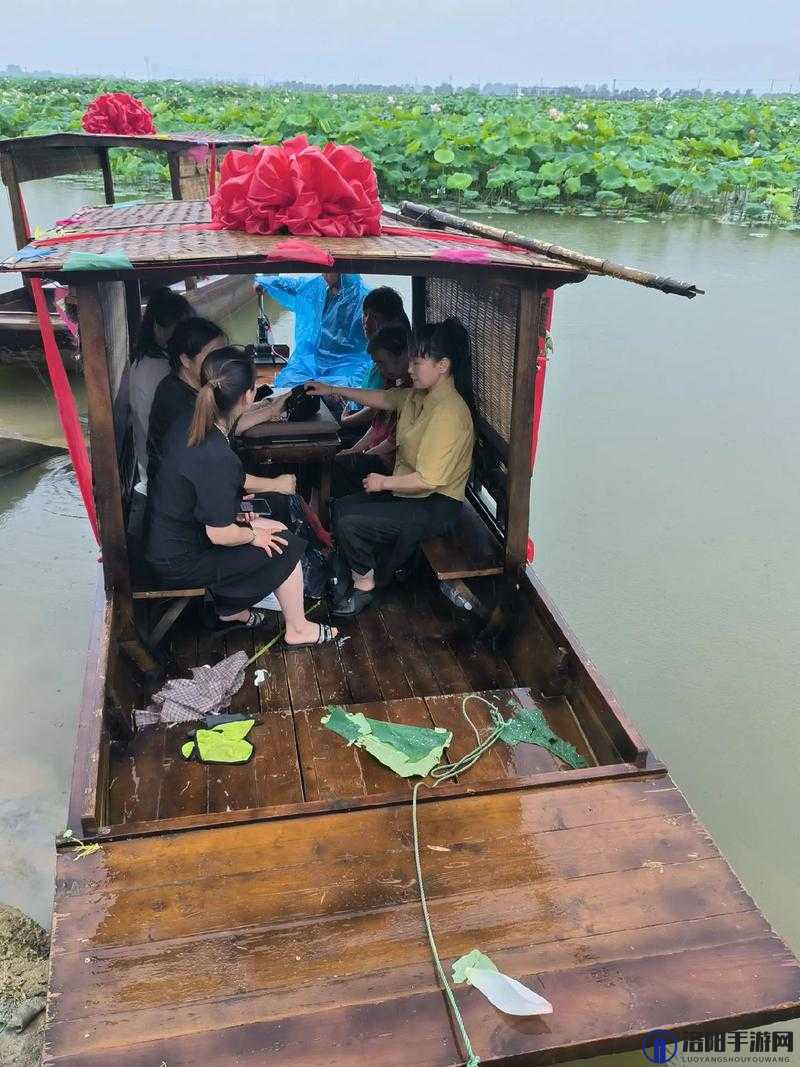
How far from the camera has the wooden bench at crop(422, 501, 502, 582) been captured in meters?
2.84

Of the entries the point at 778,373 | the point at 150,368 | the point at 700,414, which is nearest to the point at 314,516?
the point at 150,368

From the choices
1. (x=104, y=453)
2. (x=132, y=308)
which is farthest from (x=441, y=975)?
(x=132, y=308)

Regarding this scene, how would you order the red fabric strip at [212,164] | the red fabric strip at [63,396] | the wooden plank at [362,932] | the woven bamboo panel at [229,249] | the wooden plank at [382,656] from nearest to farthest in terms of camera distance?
the wooden plank at [362,932] → the woven bamboo panel at [229,249] → the red fabric strip at [63,396] → the wooden plank at [382,656] → the red fabric strip at [212,164]

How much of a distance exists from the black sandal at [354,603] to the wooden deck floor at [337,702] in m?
0.04

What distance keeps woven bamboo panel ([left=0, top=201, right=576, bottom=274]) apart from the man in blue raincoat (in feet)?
5.50

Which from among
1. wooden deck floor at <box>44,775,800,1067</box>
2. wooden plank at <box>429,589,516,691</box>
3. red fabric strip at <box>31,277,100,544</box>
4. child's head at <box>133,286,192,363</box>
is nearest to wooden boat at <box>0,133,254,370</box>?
child's head at <box>133,286,192,363</box>

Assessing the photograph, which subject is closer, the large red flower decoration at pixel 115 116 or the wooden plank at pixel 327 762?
the wooden plank at pixel 327 762

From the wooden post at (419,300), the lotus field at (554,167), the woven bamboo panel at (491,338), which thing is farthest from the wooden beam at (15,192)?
the lotus field at (554,167)

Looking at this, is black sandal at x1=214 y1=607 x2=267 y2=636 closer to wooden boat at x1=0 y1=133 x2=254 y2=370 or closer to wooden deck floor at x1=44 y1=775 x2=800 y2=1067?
wooden deck floor at x1=44 y1=775 x2=800 y2=1067

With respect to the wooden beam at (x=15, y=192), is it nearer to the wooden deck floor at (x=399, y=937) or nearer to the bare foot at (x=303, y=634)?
the bare foot at (x=303, y=634)

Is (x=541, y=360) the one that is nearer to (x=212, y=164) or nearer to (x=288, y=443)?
(x=288, y=443)

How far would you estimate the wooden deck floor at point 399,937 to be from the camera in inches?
55.3

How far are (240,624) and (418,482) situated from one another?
831 mm

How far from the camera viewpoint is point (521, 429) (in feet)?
8.73
